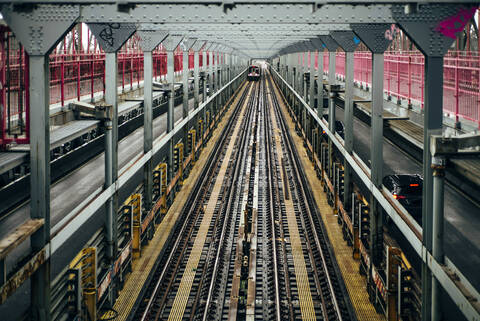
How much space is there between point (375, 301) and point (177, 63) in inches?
1074

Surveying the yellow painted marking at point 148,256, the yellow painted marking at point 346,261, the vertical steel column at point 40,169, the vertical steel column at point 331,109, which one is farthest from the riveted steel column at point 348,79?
the vertical steel column at point 40,169

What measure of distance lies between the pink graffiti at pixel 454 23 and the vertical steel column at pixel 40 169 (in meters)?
4.62

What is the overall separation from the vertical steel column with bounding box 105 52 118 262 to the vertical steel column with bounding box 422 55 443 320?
521 cm

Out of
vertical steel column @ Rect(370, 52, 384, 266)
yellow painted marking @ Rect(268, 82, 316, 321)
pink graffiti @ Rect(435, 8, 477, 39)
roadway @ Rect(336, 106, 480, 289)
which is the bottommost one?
yellow painted marking @ Rect(268, 82, 316, 321)

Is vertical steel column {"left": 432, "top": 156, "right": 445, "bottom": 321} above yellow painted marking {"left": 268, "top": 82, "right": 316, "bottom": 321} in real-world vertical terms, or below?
above

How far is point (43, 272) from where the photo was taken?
6.17 meters

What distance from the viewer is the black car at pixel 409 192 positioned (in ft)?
37.2

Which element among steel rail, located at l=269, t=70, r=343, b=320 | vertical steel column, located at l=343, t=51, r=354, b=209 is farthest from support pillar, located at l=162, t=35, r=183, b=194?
vertical steel column, located at l=343, t=51, r=354, b=209

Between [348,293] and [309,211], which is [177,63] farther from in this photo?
[348,293]

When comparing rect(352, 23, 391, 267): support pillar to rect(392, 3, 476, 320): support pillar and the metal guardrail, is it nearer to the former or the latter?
the metal guardrail

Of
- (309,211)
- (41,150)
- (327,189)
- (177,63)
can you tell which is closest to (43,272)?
(41,150)

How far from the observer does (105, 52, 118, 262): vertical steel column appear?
9.04m

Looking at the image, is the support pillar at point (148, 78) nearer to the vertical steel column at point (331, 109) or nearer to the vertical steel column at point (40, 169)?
the vertical steel column at point (331, 109)

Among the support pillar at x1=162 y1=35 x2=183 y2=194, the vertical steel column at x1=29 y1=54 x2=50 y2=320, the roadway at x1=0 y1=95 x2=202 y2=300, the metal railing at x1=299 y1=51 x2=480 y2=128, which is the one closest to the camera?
the vertical steel column at x1=29 y1=54 x2=50 y2=320
